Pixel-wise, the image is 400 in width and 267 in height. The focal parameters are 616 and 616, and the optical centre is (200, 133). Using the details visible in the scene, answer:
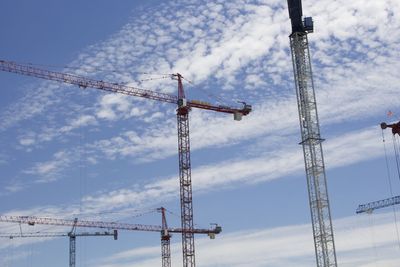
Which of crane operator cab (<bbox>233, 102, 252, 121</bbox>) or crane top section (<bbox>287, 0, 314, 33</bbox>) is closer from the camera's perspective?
crane top section (<bbox>287, 0, 314, 33</bbox>)

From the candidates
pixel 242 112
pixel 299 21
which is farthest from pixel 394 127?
pixel 242 112

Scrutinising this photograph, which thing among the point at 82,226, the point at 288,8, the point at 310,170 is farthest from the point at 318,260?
the point at 82,226

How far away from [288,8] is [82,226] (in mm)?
99677

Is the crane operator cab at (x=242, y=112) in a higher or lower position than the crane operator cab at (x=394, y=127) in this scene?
higher

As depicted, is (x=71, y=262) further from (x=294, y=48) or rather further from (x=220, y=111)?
(x=294, y=48)

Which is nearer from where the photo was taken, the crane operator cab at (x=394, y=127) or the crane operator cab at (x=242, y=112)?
the crane operator cab at (x=394, y=127)

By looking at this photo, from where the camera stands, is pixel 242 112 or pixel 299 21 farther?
pixel 242 112

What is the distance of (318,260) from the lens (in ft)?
283

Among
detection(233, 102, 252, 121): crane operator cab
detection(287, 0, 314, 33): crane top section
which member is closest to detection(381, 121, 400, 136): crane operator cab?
detection(287, 0, 314, 33): crane top section

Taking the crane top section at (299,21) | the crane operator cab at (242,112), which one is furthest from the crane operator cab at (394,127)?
the crane operator cab at (242,112)

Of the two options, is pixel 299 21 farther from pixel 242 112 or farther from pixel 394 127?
pixel 242 112

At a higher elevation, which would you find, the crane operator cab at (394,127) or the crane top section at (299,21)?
the crane top section at (299,21)

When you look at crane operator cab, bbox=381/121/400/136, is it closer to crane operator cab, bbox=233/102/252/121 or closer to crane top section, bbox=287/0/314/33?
crane top section, bbox=287/0/314/33

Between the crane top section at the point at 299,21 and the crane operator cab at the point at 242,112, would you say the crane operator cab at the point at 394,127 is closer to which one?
the crane top section at the point at 299,21
